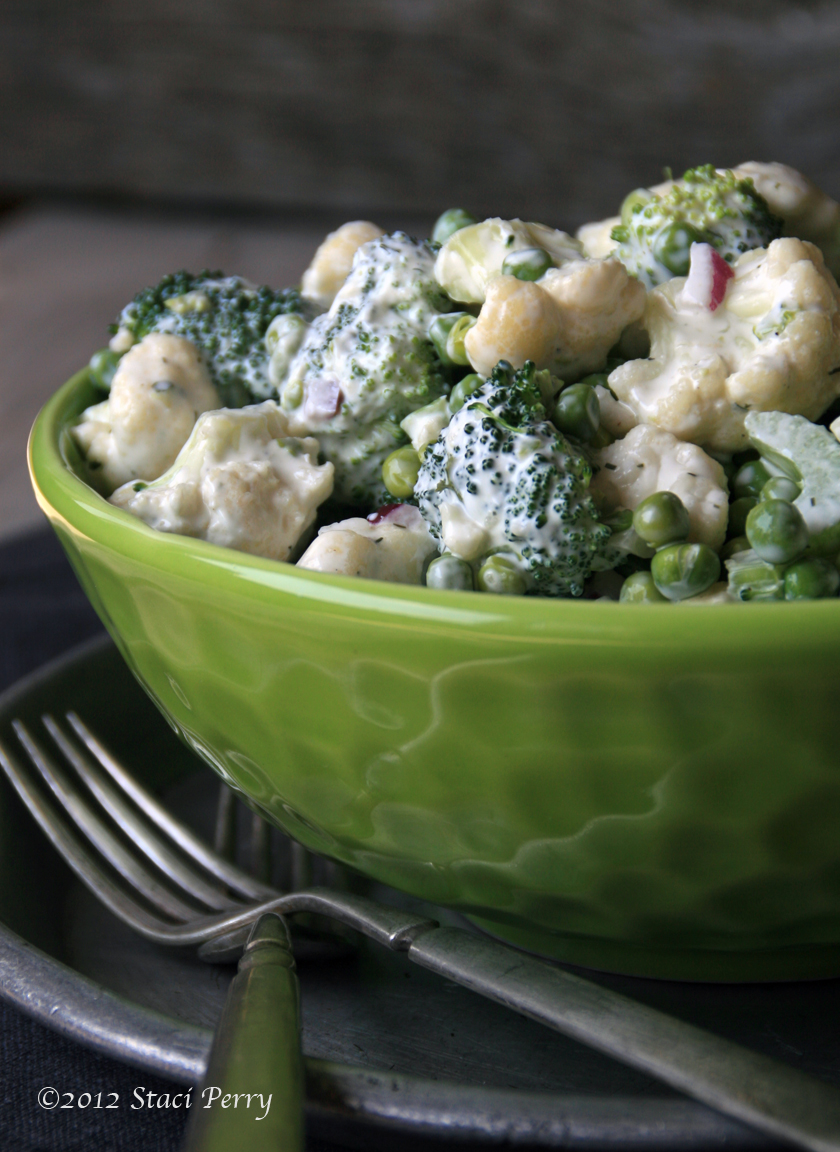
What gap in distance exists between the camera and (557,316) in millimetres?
621

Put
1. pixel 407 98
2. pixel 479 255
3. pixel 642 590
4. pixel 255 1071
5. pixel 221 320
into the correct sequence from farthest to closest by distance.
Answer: pixel 407 98, pixel 221 320, pixel 479 255, pixel 642 590, pixel 255 1071

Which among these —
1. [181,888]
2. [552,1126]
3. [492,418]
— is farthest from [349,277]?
[552,1126]

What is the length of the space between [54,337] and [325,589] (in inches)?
92.2

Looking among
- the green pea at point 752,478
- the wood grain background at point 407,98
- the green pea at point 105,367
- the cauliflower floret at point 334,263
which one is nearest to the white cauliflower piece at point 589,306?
the green pea at point 752,478

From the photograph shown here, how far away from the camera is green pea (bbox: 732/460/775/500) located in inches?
23.7

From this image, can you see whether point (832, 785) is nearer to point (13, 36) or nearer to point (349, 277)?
point (349, 277)

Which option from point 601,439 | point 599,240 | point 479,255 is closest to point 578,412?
point 601,439

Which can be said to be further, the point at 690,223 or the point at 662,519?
the point at 690,223

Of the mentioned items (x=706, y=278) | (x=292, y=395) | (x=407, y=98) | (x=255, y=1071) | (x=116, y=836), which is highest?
(x=706, y=278)

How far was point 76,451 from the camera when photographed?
2.42 ft

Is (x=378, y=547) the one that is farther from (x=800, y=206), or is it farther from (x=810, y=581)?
(x=800, y=206)

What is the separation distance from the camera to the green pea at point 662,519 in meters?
0.54

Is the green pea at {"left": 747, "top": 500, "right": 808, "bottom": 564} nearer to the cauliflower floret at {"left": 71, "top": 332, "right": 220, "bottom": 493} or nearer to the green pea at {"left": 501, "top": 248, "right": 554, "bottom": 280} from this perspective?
the green pea at {"left": 501, "top": 248, "right": 554, "bottom": 280}

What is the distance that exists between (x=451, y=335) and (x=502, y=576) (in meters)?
0.16
